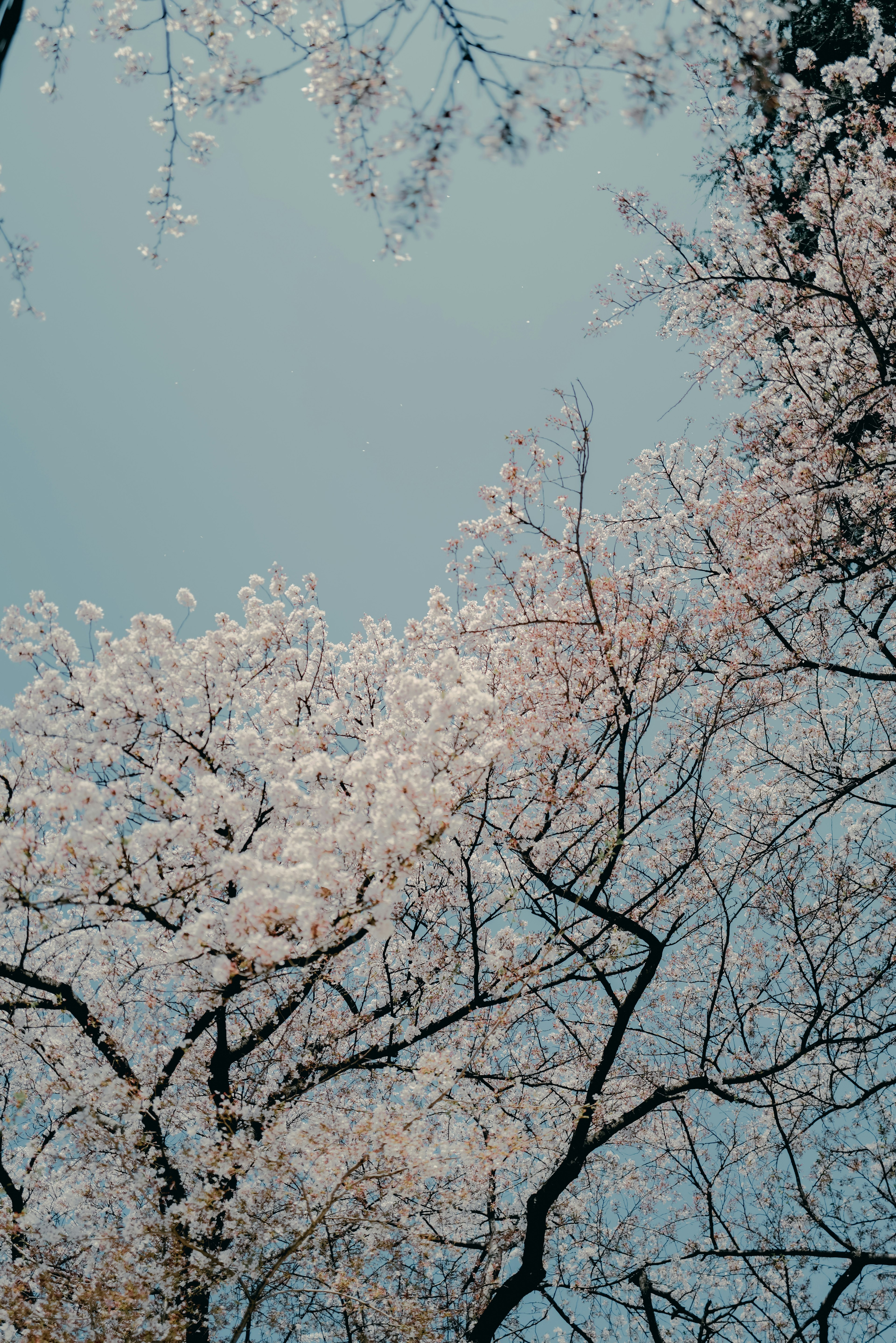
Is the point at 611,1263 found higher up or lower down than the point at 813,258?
lower down

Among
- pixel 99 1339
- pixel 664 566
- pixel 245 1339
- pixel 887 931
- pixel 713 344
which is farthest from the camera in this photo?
pixel 664 566

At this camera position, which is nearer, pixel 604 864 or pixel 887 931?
pixel 604 864

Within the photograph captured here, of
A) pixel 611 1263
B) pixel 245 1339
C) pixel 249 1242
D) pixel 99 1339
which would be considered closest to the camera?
pixel 99 1339

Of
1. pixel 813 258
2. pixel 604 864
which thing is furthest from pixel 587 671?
pixel 813 258

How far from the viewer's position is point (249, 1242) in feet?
17.2

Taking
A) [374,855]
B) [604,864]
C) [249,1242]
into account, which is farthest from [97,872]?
[604,864]

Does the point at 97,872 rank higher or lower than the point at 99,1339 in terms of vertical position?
higher

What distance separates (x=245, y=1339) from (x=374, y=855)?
445cm

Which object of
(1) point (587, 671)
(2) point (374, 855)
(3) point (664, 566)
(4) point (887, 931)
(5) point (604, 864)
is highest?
(3) point (664, 566)

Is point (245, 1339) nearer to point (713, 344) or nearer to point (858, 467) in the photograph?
point (858, 467)

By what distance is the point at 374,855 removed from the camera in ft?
14.4

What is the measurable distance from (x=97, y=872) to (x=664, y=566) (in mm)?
8184

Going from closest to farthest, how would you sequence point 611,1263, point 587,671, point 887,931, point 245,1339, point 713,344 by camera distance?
1. point 245,1339
2. point 587,671
3. point 611,1263
4. point 887,931
5. point 713,344

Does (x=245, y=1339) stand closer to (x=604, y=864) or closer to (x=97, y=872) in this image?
(x=97, y=872)
